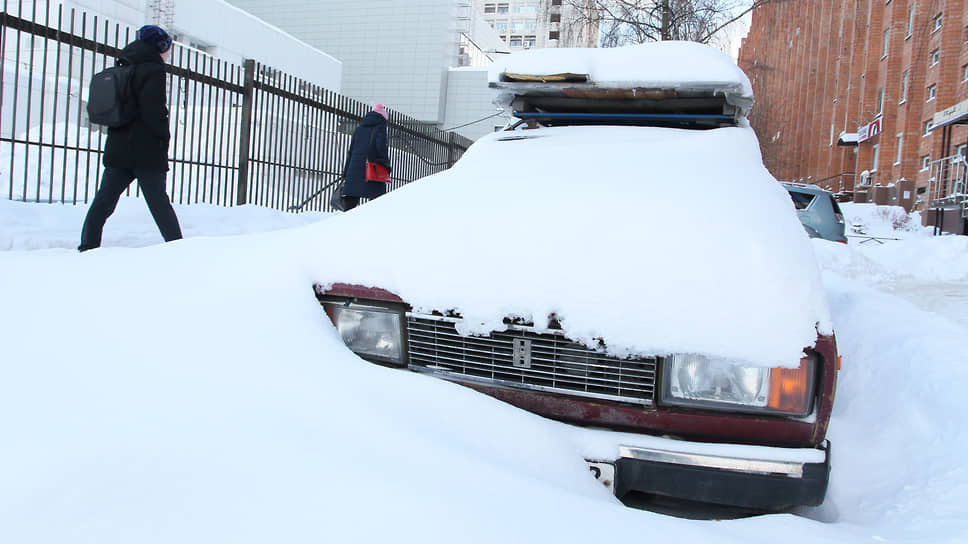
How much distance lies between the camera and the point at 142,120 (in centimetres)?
425

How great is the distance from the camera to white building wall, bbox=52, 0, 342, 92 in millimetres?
20547

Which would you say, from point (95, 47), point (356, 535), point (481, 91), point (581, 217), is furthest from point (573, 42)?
point (481, 91)

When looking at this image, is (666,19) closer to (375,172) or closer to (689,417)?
(375,172)

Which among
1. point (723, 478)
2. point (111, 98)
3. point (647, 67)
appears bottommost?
point (723, 478)

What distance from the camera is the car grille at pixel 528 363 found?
1554 millimetres

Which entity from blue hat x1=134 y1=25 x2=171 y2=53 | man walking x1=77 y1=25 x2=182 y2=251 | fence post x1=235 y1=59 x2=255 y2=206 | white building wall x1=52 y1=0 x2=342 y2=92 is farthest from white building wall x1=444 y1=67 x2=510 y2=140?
man walking x1=77 y1=25 x2=182 y2=251

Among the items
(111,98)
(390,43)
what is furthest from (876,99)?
(111,98)

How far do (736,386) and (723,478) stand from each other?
22 cm

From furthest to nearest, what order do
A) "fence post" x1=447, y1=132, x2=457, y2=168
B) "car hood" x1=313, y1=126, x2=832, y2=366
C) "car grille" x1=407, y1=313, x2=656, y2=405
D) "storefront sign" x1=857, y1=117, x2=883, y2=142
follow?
"storefront sign" x1=857, y1=117, x2=883, y2=142 → "fence post" x1=447, y1=132, x2=457, y2=168 → "car grille" x1=407, y1=313, x2=656, y2=405 → "car hood" x1=313, y1=126, x2=832, y2=366

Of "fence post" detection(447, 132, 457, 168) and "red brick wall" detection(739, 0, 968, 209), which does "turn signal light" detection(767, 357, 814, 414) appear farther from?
"red brick wall" detection(739, 0, 968, 209)

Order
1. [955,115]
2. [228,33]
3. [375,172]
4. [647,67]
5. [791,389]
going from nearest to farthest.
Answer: [791,389], [647,67], [375,172], [955,115], [228,33]

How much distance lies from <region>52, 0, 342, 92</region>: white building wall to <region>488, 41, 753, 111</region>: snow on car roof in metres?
20.4

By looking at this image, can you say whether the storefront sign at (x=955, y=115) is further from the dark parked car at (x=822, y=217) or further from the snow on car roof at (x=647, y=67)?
the snow on car roof at (x=647, y=67)

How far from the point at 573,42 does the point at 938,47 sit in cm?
1663
